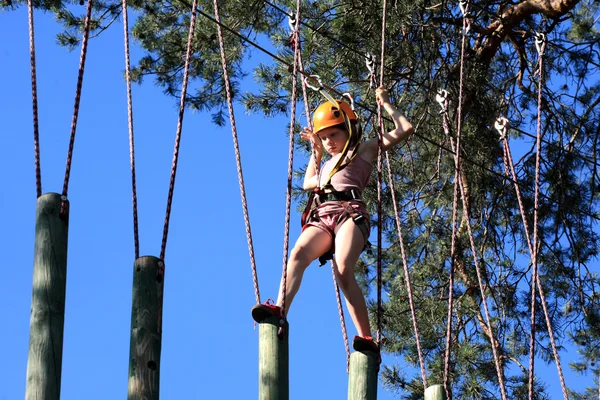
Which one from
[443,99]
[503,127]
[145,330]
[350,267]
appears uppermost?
[443,99]

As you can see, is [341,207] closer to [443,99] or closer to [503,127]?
[443,99]

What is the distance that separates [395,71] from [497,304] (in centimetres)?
180

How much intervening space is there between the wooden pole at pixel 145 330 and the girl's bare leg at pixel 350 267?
104 centimetres

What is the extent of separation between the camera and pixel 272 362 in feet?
13.3

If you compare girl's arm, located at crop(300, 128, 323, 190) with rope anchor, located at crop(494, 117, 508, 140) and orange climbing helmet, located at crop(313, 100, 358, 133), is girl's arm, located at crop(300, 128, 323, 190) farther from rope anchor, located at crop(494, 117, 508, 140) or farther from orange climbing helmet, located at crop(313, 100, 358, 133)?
rope anchor, located at crop(494, 117, 508, 140)

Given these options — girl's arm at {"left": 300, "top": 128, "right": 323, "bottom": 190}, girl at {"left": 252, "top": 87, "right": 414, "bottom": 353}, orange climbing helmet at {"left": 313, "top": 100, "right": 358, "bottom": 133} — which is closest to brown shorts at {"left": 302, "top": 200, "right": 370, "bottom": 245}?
girl at {"left": 252, "top": 87, "right": 414, "bottom": 353}

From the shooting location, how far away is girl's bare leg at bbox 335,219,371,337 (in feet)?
15.3

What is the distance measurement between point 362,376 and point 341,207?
0.71 meters

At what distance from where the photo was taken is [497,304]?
328 inches

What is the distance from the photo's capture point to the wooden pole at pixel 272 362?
401 cm

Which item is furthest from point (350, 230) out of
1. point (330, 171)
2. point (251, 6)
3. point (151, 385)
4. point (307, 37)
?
point (251, 6)

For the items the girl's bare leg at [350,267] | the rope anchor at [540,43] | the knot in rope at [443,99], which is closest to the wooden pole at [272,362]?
the girl's bare leg at [350,267]

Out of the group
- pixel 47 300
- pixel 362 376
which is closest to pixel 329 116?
pixel 362 376

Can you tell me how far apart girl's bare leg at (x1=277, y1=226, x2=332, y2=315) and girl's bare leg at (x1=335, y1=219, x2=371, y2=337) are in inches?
2.5
